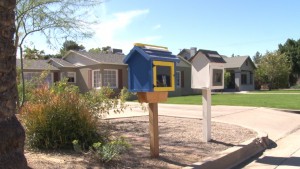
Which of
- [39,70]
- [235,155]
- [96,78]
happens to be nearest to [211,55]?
[235,155]

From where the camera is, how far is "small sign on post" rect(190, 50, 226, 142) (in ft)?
28.2

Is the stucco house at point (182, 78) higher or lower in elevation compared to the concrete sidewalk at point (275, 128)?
higher

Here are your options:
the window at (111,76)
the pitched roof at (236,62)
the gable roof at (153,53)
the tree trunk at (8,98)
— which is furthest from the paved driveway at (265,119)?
the pitched roof at (236,62)

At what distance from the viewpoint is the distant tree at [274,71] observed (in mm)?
50725

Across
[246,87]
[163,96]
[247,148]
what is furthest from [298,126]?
[246,87]

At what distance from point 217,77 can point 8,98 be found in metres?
5.51

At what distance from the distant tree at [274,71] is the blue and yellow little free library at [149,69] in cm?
4642

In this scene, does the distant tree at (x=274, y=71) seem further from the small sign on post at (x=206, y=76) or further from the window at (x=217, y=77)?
the small sign on post at (x=206, y=76)

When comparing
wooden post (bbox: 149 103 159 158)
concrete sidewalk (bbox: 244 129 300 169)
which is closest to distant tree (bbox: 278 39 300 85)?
concrete sidewalk (bbox: 244 129 300 169)

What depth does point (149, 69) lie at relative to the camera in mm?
6469

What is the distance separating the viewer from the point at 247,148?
327 inches

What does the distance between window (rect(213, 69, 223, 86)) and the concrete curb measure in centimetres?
144

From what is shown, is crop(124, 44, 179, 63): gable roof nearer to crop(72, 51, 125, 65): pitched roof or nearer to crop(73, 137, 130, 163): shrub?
crop(73, 137, 130, 163): shrub

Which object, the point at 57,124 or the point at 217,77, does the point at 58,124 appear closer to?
the point at 57,124
